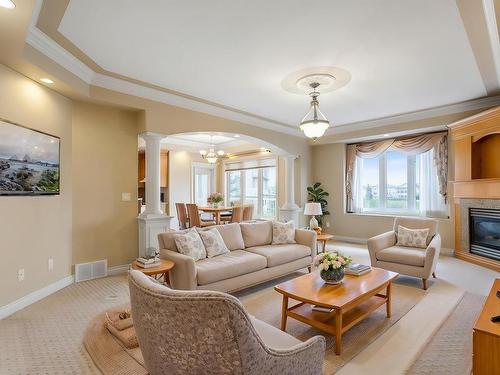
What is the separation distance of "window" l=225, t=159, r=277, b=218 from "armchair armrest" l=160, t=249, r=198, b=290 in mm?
5206

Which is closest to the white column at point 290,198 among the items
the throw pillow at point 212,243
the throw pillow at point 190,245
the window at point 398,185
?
the window at point 398,185

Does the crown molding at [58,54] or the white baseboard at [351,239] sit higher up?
the crown molding at [58,54]

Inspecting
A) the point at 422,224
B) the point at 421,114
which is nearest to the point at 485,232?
the point at 422,224

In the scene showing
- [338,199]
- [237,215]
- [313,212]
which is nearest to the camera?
[313,212]

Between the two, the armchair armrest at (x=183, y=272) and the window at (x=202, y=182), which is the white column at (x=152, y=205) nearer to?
the armchair armrest at (x=183, y=272)

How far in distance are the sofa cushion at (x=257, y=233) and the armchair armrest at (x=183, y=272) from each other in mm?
1323

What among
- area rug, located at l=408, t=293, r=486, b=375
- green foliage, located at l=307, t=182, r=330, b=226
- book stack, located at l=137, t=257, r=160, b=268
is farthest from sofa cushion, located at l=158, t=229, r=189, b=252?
green foliage, located at l=307, t=182, r=330, b=226

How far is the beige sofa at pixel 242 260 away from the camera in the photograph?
10.3 ft

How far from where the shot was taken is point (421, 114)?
5.49 metres

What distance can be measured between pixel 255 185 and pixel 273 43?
19.7 ft

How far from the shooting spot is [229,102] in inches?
191

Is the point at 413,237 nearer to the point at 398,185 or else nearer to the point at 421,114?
the point at 398,185

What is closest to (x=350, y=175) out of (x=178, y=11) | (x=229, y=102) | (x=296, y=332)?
(x=229, y=102)

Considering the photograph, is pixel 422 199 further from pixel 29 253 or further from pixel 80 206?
pixel 29 253
